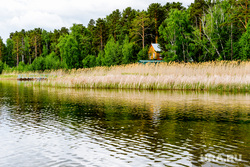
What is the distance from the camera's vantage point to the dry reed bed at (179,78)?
20966 millimetres

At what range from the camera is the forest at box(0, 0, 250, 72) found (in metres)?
47.3

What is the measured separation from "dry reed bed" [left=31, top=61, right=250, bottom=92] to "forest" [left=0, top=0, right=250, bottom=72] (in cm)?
2286

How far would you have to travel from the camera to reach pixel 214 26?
4812 cm

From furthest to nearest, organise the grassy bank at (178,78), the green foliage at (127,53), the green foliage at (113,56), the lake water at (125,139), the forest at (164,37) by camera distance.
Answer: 1. the green foliage at (113,56)
2. the green foliage at (127,53)
3. the forest at (164,37)
4. the grassy bank at (178,78)
5. the lake water at (125,139)

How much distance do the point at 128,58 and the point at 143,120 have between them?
53.1 meters

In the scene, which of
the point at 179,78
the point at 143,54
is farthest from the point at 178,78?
the point at 143,54

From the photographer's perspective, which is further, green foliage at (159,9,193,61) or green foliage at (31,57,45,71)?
green foliage at (31,57,45,71)

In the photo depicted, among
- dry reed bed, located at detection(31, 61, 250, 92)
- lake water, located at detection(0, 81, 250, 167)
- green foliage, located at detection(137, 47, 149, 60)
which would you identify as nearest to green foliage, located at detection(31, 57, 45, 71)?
green foliage, located at detection(137, 47, 149, 60)

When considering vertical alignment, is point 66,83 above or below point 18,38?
below

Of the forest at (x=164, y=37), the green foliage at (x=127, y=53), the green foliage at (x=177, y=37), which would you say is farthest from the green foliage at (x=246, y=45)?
the green foliage at (x=127, y=53)

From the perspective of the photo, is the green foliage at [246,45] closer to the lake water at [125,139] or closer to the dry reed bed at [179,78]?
the dry reed bed at [179,78]

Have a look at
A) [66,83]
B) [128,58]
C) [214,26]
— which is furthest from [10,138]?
[128,58]

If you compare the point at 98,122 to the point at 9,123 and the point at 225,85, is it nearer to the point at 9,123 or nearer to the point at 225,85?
the point at 9,123

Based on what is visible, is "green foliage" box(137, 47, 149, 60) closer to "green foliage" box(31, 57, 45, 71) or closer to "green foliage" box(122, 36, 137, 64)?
"green foliage" box(122, 36, 137, 64)
